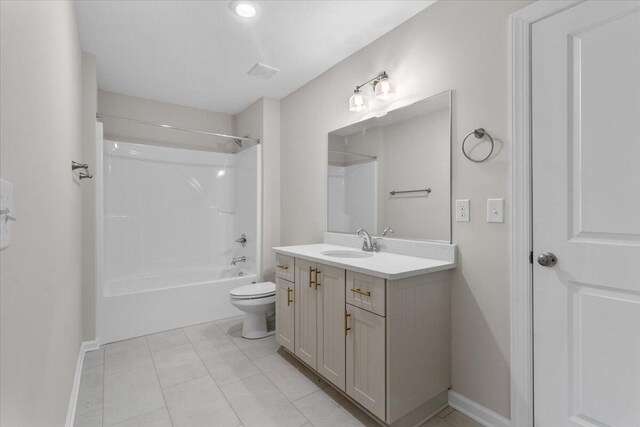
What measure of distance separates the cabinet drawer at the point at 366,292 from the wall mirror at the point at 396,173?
0.57 meters

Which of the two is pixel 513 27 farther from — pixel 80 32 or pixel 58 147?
pixel 80 32

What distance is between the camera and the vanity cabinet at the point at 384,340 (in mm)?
1539

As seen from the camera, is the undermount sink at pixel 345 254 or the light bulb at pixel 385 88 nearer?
the light bulb at pixel 385 88

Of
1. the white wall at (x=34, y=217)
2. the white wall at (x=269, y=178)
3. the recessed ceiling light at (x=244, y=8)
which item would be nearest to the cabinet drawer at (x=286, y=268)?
the white wall at (x=269, y=178)

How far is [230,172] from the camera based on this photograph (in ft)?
13.5

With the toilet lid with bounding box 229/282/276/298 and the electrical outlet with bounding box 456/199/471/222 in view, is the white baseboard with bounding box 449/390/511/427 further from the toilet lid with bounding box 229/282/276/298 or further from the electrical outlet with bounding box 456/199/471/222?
the toilet lid with bounding box 229/282/276/298

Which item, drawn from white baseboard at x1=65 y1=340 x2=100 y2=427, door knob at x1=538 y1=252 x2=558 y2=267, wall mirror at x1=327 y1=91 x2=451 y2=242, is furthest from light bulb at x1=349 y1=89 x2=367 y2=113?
white baseboard at x1=65 y1=340 x2=100 y2=427

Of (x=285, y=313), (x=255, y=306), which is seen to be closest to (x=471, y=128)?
(x=285, y=313)

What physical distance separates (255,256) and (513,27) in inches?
116

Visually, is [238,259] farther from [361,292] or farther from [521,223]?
[521,223]

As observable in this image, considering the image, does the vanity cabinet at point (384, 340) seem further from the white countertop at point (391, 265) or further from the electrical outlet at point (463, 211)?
the electrical outlet at point (463, 211)

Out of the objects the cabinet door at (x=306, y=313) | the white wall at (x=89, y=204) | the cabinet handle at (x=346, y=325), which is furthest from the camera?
the white wall at (x=89, y=204)

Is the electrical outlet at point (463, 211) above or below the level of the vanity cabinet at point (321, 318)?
above

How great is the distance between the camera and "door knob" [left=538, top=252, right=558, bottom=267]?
1.42 meters
